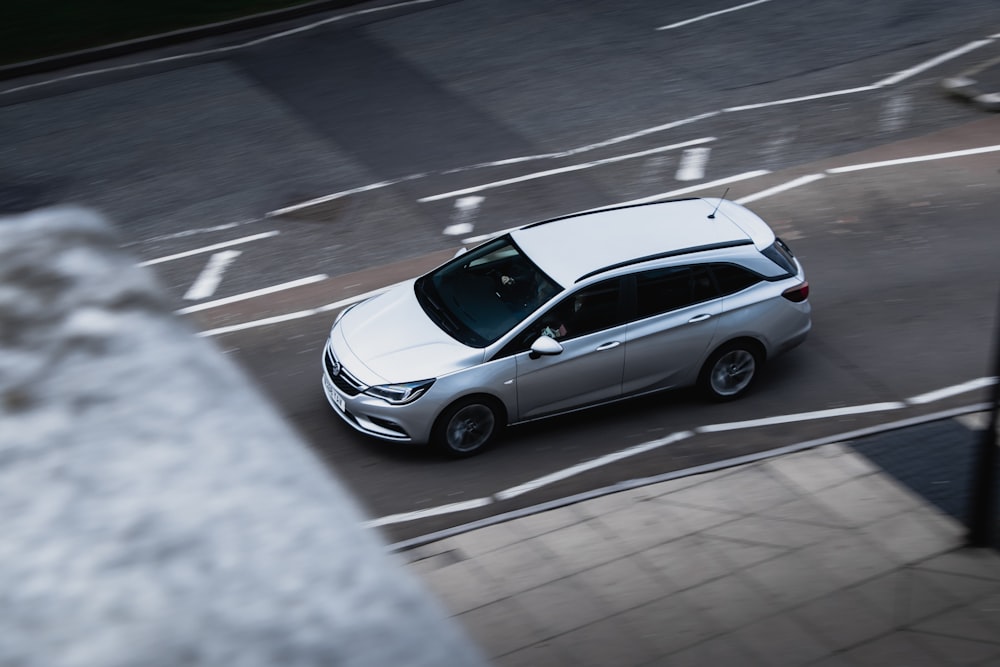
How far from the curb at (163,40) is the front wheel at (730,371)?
1299 centimetres

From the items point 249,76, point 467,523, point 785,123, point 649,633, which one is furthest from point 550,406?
→ point 249,76

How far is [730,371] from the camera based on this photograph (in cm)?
1007

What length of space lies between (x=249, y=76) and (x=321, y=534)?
1592cm

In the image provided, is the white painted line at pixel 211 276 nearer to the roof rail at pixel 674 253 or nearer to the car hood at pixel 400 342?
the car hood at pixel 400 342

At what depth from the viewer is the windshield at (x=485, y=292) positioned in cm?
933

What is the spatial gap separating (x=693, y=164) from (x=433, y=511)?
24.3 feet

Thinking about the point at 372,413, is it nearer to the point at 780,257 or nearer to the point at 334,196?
the point at 780,257

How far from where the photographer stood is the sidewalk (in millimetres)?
6844

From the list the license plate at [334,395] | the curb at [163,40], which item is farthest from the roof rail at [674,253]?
the curb at [163,40]

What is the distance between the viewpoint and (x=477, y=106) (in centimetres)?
1648

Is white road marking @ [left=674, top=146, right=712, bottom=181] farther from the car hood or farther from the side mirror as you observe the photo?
the side mirror

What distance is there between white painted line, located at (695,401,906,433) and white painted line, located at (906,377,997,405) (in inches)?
6.3

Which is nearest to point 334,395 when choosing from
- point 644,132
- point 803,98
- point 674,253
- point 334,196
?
point 674,253

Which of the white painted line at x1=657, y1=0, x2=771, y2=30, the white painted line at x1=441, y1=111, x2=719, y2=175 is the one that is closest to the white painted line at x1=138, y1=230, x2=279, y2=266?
the white painted line at x1=441, y1=111, x2=719, y2=175
